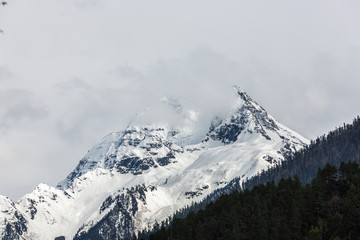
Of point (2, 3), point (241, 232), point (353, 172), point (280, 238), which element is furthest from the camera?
point (353, 172)

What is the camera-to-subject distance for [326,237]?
153625 millimetres

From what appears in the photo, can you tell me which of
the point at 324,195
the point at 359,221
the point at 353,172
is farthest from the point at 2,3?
the point at 353,172

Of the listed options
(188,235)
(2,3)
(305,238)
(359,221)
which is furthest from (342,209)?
(2,3)

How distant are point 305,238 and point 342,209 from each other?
20.7 m

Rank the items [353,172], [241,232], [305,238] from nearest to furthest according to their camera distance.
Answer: [305,238]
[241,232]
[353,172]

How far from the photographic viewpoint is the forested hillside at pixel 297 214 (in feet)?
509

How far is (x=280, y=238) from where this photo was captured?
161m

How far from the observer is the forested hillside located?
6107 inches

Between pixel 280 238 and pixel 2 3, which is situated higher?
pixel 2 3

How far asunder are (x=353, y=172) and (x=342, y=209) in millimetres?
23157

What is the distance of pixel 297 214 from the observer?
545 ft

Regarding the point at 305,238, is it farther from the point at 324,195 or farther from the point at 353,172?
the point at 353,172

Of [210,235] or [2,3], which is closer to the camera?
[2,3]

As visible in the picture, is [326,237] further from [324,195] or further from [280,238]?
[324,195]
